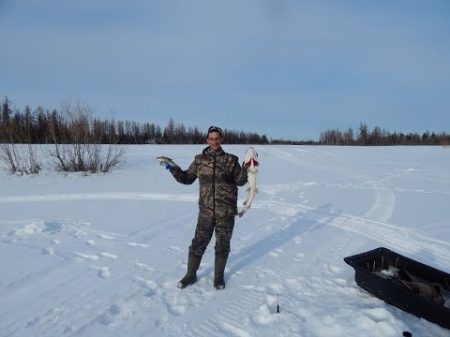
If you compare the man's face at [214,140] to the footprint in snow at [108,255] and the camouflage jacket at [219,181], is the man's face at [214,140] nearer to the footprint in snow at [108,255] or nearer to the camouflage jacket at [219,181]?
the camouflage jacket at [219,181]

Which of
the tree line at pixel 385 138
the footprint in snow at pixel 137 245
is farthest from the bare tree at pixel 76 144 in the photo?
the tree line at pixel 385 138

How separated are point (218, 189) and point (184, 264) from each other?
1.66 meters

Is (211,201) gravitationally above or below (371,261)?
above

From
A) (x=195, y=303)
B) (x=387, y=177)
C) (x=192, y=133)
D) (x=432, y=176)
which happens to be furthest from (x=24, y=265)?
(x=192, y=133)

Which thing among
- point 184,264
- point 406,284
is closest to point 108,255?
point 184,264

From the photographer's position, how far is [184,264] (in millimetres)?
5574

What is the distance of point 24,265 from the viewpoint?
5.30 metres

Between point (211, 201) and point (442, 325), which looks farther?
point (211, 201)

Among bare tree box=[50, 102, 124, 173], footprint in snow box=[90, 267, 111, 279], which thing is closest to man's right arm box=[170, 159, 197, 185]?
footprint in snow box=[90, 267, 111, 279]

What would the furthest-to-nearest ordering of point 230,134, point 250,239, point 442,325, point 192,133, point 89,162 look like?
1. point 230,134
2. point 192,133
3. point 89,162
4. point 250,239
5. point 442,325

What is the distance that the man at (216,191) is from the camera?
446 centimetres

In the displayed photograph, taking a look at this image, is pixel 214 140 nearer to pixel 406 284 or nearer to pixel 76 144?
pixel 406 284

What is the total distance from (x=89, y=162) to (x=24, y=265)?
1314 cm

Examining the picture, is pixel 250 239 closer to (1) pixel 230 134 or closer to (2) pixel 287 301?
(2) pixel 287 301
